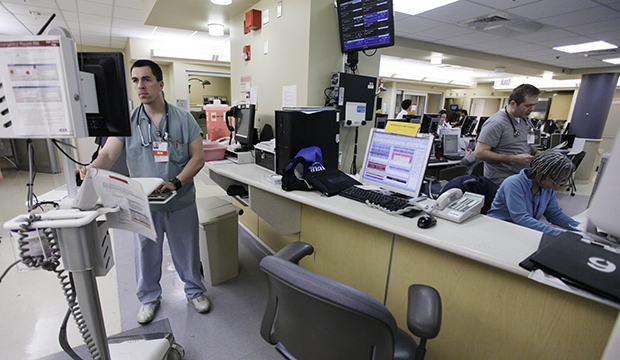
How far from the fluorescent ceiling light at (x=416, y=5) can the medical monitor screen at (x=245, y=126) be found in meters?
2.56

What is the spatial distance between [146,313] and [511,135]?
305cm

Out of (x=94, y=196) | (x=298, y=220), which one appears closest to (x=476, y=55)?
(x=298, y=220)

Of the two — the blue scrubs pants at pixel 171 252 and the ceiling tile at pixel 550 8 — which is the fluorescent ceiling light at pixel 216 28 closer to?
the blue scrubs pants at pixel 171 252

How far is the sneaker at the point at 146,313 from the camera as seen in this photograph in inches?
73.2

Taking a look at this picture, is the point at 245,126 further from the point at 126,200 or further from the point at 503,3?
the point at 503,3

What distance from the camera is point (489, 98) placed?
43.2 feet

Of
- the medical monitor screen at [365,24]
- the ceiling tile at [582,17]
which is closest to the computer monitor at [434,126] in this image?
the ceiling tile at [582,17]

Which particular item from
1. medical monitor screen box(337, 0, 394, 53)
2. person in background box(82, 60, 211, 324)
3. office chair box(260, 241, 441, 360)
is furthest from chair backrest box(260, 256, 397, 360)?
medical monitor screen box(337, 0, 394, 53)

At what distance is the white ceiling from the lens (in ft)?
12.1

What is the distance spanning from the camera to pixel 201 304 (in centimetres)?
198

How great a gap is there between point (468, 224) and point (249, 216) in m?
2.34

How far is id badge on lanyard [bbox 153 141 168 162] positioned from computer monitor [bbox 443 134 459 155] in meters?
4.33

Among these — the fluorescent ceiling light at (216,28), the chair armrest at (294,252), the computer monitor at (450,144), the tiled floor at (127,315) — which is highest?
the fluorescent ceiling light at (216,28)

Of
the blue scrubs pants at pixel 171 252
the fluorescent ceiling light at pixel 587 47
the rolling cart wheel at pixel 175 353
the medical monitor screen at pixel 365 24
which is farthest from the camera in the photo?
the fluorescent ceiling light at pixel 587 47
